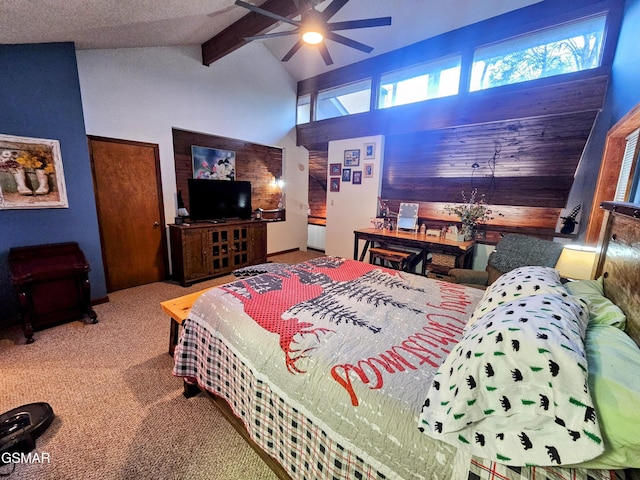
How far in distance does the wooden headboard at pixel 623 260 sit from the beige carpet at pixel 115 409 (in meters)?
1.72

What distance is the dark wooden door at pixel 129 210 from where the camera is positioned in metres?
3.20

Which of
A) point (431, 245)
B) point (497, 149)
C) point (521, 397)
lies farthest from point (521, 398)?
point (497, 149)

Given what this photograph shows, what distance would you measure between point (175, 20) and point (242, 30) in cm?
76

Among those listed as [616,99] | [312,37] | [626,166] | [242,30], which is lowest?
[626,166]

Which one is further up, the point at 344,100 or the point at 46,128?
the point at 344,100

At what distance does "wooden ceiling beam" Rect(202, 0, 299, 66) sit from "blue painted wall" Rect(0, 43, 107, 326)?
5.18ft

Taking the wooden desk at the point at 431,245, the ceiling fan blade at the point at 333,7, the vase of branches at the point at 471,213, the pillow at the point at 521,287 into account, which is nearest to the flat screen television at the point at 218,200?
the wooden desk at the point at 431,245

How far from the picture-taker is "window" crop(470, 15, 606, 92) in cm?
262

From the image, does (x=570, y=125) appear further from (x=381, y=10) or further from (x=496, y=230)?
(x=381, y=10)

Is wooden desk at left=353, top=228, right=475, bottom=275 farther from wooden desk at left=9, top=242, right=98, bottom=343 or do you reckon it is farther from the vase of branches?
wooden desk at left=9, top=242, right=98, bottom=343

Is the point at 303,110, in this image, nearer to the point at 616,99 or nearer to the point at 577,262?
the point at 616,99

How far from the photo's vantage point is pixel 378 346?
1.14 m

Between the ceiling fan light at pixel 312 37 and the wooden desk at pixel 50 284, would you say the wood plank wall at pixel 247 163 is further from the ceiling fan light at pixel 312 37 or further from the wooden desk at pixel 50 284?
the ceiling fan light at pixel 312 37

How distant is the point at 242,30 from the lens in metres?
3.14
